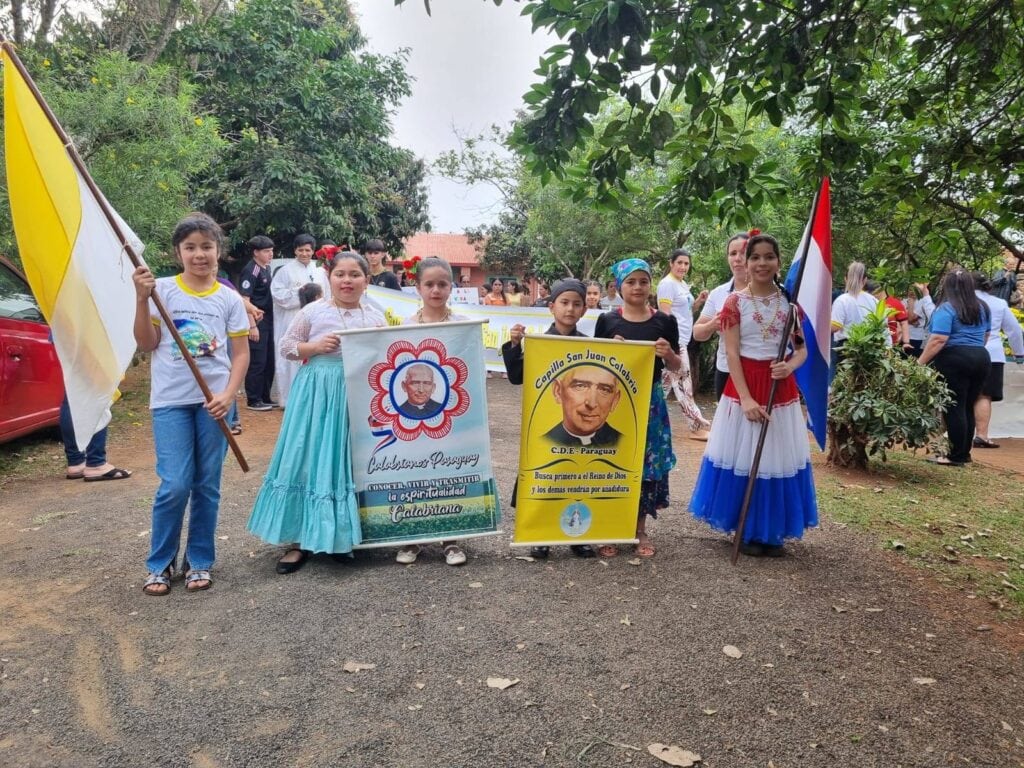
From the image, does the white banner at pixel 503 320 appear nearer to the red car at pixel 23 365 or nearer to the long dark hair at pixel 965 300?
the long dark hair at pixel 965 300

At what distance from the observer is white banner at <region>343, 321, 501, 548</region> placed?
13.4 ft

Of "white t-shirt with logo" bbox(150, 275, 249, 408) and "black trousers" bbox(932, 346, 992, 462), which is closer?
"white t-shirt with logo" bbox(150, 275, 249, 408)

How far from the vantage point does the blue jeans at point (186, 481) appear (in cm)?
373

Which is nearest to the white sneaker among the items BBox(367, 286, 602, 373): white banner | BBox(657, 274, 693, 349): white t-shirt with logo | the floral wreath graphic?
the floral wreath graphic

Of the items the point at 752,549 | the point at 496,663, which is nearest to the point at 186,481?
the point at 496,663

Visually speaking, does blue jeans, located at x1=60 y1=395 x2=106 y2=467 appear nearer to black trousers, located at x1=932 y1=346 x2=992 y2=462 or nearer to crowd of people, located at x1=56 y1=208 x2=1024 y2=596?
crowd of people, located at x1=56 y1=208 x2=1024 y2=596

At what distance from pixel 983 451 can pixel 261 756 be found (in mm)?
9155

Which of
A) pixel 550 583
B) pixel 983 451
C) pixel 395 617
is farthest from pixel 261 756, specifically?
pixel 983 451

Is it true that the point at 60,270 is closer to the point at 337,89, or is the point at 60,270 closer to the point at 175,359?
the point at 175,359

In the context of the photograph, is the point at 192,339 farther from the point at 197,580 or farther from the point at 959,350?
the point at 959,350

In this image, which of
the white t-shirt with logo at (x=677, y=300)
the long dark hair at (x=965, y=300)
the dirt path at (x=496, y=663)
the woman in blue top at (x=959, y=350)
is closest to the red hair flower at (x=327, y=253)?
the white t-shirt with logo at (x=677, y=300)

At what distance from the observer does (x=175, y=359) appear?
12.3ft

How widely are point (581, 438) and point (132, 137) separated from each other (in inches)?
259

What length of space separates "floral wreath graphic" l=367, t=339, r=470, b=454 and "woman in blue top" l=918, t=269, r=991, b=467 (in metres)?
5.68
